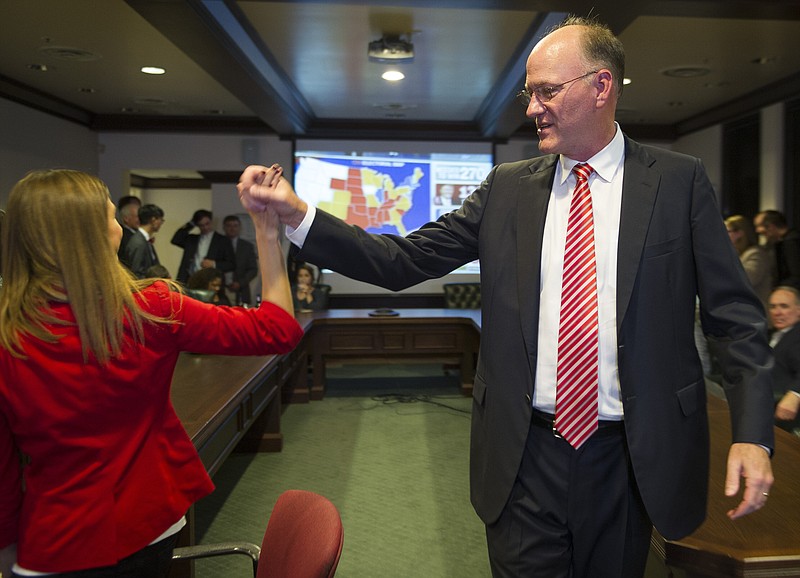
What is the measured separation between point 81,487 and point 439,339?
17.3 feet

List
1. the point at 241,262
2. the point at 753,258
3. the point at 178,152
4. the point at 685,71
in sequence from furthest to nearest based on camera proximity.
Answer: the point at 178,152
the point at 241,262
the point at 685,71
the point at 753,258

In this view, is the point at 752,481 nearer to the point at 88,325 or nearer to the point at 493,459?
the point at 493,459

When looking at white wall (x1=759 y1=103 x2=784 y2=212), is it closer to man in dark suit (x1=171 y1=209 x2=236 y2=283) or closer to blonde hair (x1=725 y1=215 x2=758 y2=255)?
blonde hair (x1=725 y1=215 x2=758 y2=255)

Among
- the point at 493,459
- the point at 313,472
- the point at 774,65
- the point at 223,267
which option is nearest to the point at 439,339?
the point at 313,472

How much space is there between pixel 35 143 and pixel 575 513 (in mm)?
7749

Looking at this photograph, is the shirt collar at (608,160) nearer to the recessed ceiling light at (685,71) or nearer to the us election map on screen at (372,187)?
the recessed ceiling light at (685,71)

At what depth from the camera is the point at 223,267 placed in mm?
7992

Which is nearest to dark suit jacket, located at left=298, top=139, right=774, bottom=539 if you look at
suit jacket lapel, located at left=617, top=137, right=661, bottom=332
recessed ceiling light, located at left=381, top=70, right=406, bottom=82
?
suit jacket lapel, located at left=617, top=137, right=661, bottom=332

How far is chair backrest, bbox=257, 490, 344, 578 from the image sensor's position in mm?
1131

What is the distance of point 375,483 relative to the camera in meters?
4.02

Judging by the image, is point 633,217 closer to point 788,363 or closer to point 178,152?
point 788,363

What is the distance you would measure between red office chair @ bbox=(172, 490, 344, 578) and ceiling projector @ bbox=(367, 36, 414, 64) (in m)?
4.43

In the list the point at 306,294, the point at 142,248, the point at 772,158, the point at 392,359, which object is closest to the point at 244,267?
the point at 306,294

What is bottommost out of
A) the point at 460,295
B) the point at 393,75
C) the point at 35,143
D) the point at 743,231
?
the point at 460,295
